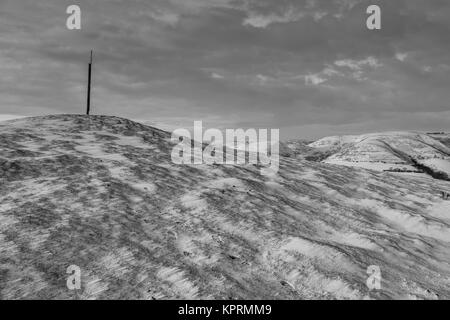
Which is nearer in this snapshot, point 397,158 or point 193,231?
point 193,231

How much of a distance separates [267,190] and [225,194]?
3.07 m

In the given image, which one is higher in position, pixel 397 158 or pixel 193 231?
pixel 397 158

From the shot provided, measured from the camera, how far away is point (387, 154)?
306 ft

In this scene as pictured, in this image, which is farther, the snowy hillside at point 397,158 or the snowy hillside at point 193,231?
the snowy hillside at point 397,158

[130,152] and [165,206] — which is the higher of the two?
[130,152]

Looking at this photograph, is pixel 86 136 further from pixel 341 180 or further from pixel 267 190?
pixel 341 180

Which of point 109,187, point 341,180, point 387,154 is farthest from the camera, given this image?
point 387,154

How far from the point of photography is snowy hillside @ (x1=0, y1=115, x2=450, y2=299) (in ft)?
30.5

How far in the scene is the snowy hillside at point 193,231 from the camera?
9.30 m

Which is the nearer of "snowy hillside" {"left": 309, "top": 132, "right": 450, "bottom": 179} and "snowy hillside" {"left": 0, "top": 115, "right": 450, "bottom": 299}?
"snowy hillside" {"left": 0, "top": 115, "right": 450, "bottom": 299}

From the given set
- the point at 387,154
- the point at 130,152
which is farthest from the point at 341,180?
the point at 387,154

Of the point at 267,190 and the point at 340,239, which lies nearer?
the point at 340,239

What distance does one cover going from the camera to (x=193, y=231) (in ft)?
41.0
